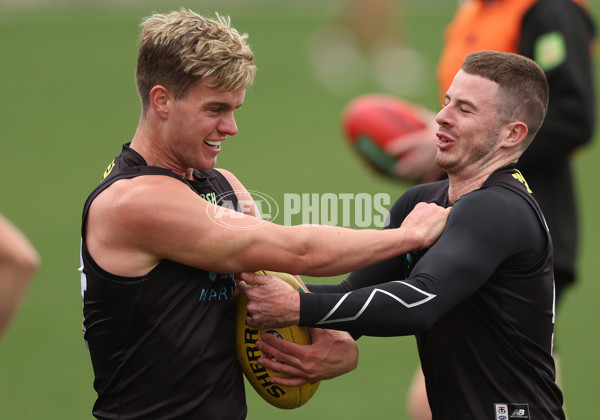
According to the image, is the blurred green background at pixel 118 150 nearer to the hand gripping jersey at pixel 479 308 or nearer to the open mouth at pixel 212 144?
the open mouth at pixel 212 144

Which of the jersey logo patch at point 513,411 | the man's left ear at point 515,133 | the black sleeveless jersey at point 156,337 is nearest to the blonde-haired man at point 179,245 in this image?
the black sleeveless jersey at point 156,337

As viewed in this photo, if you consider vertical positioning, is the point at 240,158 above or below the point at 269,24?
below

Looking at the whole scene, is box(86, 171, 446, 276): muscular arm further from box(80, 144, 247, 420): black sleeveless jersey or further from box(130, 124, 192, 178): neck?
box(130, 124, 192, 178): neck

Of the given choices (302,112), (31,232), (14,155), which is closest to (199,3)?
(302,112)

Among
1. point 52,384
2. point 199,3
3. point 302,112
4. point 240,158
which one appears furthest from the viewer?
point 199,3

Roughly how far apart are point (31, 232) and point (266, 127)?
30.3ft

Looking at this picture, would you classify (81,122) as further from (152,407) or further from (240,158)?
(152,407)

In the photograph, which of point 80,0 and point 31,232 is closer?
point 31,232

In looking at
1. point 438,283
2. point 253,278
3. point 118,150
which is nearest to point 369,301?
point 438,283

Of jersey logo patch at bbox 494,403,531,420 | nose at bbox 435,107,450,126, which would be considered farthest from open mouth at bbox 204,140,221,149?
jersey logo patch at bbox 494,403,531,420

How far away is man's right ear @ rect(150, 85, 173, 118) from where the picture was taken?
395 cm

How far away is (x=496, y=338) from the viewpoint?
401 cm

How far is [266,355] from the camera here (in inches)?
162

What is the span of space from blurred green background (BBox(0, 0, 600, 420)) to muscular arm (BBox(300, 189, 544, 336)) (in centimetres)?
174
